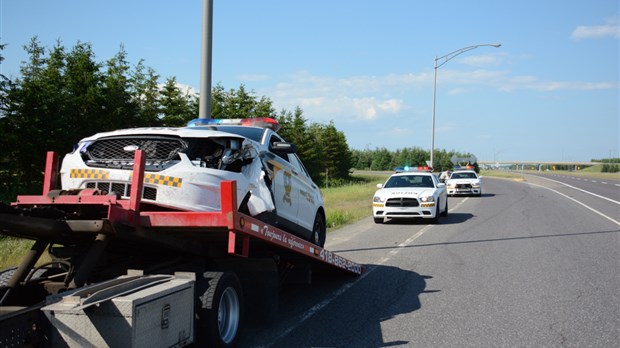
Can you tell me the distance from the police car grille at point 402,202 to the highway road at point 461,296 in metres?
2.84

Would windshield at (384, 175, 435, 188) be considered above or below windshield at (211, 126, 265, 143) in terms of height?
below

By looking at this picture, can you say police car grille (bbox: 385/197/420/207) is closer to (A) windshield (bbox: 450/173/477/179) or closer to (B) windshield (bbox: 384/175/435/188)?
(B) windshield (bbox: 384/175/435/188)

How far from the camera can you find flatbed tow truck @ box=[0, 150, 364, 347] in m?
3.66

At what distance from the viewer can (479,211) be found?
21.7 m

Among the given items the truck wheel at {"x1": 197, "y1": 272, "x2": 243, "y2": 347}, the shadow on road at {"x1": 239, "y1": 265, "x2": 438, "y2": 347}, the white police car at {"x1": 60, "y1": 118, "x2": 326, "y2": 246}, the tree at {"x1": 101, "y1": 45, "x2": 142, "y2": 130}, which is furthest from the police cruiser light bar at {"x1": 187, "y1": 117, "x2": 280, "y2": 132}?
the tree at {"x1": 101, "y1": 45, "x2": 142, "y2": 130}

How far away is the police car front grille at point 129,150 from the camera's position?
533cm

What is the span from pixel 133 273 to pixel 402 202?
507 inches

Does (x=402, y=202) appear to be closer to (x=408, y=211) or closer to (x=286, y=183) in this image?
(x=408, y=211)

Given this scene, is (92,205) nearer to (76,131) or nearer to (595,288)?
(595,288)

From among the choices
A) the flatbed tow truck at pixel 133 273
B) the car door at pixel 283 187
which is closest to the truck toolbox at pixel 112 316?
the flatbed tow truck at pixel 133 273

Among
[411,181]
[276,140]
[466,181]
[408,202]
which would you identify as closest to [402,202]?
[408,202]

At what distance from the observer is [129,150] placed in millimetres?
5363

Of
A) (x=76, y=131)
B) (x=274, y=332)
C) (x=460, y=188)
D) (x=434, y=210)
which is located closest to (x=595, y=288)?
(x=274, y=332)

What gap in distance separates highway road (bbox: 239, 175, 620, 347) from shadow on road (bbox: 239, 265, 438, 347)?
0.01m
